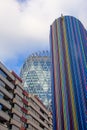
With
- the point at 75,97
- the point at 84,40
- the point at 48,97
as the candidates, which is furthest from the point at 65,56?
the point at 48,97

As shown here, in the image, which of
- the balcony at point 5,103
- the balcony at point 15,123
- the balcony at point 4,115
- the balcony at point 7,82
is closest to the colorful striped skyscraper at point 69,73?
the balcony at point 15,123

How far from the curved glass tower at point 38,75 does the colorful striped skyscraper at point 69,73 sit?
2644 inches

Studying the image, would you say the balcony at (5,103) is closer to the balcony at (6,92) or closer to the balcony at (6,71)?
the balcony at (6,92)

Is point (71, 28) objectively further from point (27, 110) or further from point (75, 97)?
point (27, 110)

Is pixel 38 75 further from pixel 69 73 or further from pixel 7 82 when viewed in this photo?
pixel 7 82

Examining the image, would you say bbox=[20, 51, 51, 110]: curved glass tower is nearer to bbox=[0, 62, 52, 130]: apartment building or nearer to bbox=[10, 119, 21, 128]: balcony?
bbox=[0, 62, 52, 130]: apartment building

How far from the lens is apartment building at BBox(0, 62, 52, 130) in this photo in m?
61.9

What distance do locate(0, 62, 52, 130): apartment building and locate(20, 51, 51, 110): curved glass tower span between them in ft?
262

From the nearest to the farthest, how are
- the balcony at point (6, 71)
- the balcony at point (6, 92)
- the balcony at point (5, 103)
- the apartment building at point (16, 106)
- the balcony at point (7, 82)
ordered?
the balcony at point (5, 103) → the balcony at point (6, 92) → the apartment building at point (16, 106) → the balcony at point (7, 82) → the balcony at point (6, 71)

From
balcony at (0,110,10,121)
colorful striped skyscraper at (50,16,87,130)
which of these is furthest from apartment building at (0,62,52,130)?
colorful striped skyscraper at (50,16,87,130)

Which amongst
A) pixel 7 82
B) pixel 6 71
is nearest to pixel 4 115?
pixel 7 82

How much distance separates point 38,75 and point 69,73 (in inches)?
3304

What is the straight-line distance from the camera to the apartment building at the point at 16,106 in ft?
203

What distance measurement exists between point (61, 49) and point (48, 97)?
2741 inches
